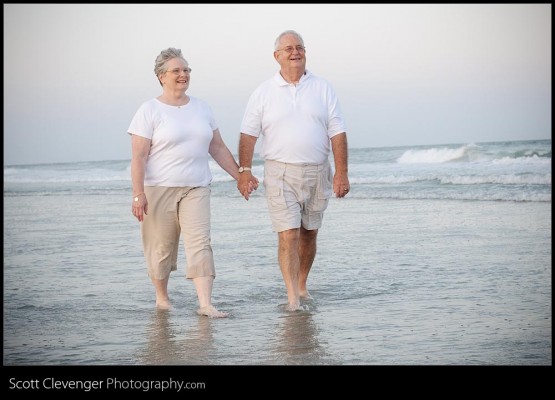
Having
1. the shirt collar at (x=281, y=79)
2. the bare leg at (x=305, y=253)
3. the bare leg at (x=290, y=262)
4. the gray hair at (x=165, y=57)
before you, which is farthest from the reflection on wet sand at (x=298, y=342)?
the gray hair at (x=165, y=57)

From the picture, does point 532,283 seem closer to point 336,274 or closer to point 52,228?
point 336,274

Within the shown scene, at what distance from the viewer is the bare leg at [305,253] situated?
22.5 ft

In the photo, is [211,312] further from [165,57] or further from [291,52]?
[291,52]

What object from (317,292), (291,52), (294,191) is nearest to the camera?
(291,52)

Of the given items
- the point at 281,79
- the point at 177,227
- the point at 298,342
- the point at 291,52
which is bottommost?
the point at 298,342

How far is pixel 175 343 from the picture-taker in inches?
214

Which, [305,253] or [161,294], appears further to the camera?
[305,253]

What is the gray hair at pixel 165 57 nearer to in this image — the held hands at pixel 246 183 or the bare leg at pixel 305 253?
the held hands at pixel 246 183

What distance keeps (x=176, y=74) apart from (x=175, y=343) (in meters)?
1.73

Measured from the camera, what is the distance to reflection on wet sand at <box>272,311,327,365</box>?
16.5ft

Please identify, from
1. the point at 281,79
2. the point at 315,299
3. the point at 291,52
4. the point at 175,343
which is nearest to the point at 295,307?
the point at 315,299

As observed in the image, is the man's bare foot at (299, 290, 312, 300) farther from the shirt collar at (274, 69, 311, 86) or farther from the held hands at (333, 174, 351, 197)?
the shirt collar at (274, 69, 311, 86)

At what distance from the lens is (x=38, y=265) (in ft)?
28.0
